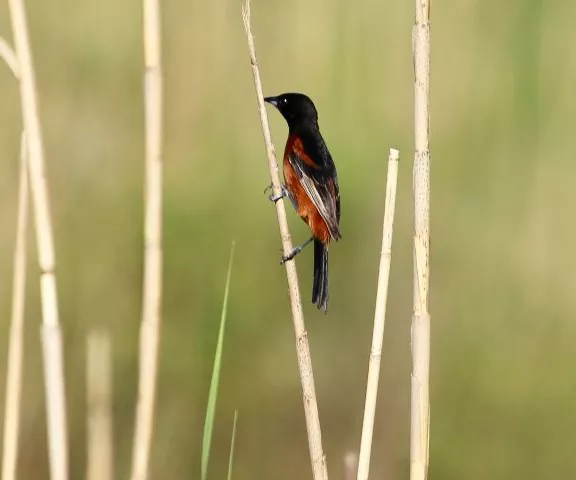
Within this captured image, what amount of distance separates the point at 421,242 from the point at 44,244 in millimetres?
324

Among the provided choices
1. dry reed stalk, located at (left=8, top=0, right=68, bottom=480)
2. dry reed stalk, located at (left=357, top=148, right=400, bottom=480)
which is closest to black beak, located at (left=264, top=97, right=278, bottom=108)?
dry reed stalk, located at (left=357, top=148, right=400, bottom=480)

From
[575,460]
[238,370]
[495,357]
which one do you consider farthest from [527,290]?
[238,370]

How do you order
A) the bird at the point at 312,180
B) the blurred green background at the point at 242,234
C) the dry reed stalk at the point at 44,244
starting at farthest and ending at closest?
the blurred green background at the point at 242,234 → the bird at the point at 312,180 → the dry reed stalk at the point at 44,244

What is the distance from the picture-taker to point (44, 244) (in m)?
0.73

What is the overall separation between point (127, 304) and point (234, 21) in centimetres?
41

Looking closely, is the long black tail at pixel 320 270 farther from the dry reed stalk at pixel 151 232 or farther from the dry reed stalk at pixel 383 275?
the dry reed stalk at pixel 151 232

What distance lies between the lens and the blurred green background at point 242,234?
1272 millimetres

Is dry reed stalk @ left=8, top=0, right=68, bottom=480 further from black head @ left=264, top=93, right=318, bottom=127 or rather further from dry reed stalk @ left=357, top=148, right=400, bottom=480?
black head @ left=264, top=93, right=318, bottom=127

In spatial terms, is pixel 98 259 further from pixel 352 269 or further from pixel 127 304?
pixel 352 269

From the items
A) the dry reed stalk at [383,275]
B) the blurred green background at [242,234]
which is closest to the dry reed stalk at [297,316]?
the dry reed stalk at [383,275]

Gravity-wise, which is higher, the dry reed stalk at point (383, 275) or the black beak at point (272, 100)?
the black beak at point (272, 100)

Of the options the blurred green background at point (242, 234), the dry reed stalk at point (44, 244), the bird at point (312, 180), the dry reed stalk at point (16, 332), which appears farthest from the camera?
the blurred green background at point (242, 234)

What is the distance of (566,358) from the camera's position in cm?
142

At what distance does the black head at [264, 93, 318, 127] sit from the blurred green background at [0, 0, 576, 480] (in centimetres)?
11
